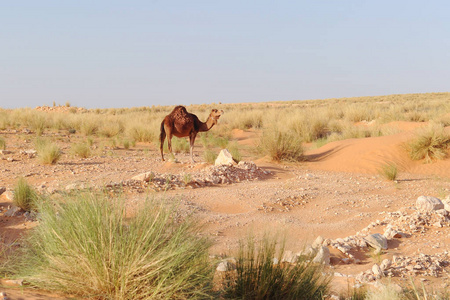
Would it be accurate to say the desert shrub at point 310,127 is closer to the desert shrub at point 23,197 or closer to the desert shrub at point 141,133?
the desert shrub at point 141,133

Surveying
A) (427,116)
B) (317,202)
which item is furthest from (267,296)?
(427,116)

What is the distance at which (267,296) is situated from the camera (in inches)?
168

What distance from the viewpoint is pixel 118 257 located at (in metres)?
3.75

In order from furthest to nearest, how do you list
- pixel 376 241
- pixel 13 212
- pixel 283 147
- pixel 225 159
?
pixel 283 147
pixel 225 159
pixel 13 212
pixel 376 241

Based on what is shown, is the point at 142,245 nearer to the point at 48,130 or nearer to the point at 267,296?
the point at 267,296

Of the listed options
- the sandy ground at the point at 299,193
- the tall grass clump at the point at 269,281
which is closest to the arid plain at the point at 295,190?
the sandy ground at the point at 299,193

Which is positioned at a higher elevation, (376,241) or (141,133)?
(141,133)

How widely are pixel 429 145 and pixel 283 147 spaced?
4472 mm

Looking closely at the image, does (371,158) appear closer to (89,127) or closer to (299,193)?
(299,193)

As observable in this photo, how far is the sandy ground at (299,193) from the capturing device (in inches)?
278

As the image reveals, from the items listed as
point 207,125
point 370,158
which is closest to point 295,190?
point 207,125

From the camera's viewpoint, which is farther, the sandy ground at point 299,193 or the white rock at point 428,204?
the white rock at point 428,204

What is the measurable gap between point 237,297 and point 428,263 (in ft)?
9.64

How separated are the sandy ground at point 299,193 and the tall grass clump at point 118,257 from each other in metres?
0.26
